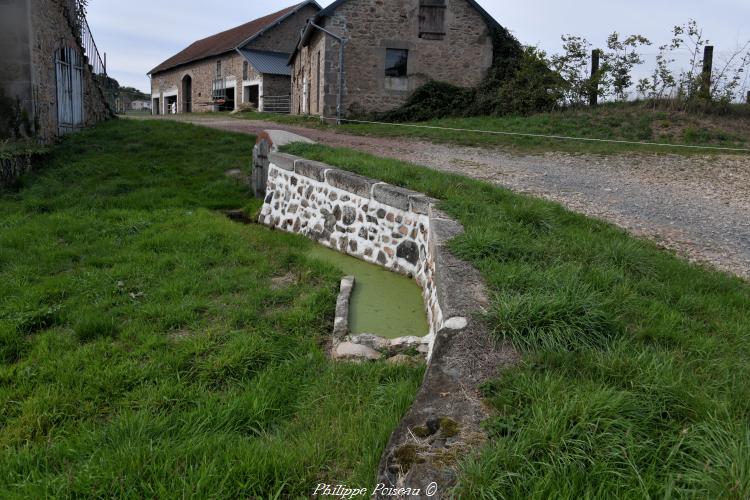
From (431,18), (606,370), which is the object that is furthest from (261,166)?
(431,18)

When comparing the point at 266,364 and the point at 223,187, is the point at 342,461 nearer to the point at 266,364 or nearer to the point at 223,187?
the point at 266,364

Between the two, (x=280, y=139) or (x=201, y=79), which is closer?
(x=280, y=139)

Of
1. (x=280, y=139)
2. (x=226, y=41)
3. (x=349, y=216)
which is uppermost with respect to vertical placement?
(x=226, y=41)

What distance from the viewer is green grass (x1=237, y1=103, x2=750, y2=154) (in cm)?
1182

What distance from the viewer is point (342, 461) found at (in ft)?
8.55

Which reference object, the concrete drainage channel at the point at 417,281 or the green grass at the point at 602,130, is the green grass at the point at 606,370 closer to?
the concrete drainage channel at the point at 417,281

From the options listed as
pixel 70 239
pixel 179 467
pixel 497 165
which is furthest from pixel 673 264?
pixel 70 239

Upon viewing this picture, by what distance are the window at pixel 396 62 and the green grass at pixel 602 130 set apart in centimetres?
404

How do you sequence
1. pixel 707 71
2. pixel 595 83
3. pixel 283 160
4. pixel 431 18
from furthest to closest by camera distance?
pixel 431 18 → pixel 595 83 → pixel 707 71 → pixel 283 160

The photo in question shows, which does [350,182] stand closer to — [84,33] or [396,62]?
[84,33]

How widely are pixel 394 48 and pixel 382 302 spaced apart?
52.5 feet

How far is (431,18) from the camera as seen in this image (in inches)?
762

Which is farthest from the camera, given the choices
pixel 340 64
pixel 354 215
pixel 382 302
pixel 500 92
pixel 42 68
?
pixel 340 64

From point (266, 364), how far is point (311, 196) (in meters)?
4.04
